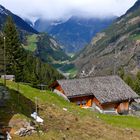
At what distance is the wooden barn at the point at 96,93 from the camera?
79.2 m

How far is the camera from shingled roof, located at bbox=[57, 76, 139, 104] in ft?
261

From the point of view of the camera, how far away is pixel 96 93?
263ft

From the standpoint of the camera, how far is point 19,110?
43.8 metres

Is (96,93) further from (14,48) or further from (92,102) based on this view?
(14,48)

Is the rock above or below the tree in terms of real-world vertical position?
below

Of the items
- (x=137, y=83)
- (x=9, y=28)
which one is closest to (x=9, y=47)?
(x=9, y=28)

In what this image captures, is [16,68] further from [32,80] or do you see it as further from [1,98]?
[1,98]

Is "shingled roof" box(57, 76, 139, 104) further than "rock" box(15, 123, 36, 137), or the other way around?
"shingled roof" box(57, 76, 139, 104)

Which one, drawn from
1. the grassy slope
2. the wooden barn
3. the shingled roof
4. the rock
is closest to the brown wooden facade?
the wooden barn

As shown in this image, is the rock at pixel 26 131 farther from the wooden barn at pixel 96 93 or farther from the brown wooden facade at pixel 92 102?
the brown wooden facade at pixel 92 102

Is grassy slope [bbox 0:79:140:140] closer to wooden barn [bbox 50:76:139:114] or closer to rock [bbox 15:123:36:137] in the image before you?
rock [bbox 15:123:36:137]

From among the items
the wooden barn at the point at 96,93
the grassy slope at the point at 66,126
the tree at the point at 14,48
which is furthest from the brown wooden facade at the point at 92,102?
the tree at the point at 14,48

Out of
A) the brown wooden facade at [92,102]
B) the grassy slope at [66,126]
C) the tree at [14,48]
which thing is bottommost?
the brown wooden facade at [92,102]

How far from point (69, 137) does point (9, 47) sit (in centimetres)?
6903
